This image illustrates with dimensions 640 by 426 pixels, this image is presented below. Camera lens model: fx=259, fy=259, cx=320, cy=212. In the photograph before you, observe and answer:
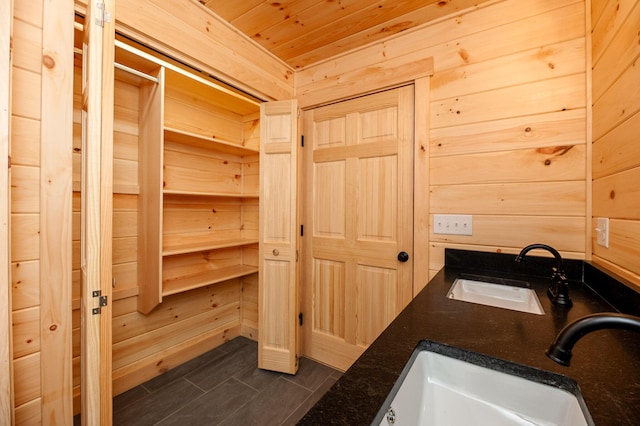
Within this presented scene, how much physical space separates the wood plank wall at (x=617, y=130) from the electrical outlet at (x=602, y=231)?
0.03 m

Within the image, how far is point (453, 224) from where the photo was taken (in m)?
1.67

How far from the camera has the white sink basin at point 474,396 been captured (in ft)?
1.83

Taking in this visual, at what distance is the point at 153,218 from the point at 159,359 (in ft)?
3.79

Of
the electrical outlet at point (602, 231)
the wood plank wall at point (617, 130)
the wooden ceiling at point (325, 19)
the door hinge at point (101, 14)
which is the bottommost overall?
the electrical outlet at point (602, 231)

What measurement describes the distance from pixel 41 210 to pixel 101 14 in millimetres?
809

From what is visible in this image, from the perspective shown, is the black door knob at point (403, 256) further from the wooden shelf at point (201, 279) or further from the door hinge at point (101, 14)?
the door hinge at point (101, 14)

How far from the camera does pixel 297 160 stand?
207 cm

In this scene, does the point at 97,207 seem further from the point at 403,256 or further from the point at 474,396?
the point at 403,256

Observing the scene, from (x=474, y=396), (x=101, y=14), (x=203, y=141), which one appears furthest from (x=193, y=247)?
(x=474, y=396)

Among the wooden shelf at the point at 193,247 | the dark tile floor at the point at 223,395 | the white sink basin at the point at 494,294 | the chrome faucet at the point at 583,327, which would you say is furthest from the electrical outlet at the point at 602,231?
the wooden shelf at the point at 193,247

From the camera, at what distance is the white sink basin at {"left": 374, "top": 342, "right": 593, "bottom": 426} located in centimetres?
56

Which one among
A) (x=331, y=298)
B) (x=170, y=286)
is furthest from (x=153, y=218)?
(x=331, y=298)

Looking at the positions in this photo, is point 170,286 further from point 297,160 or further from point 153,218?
point 297,160

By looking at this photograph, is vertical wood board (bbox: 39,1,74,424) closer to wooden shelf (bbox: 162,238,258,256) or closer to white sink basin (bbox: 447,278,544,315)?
wooden shelf (bbox: 162,238,258,256)
